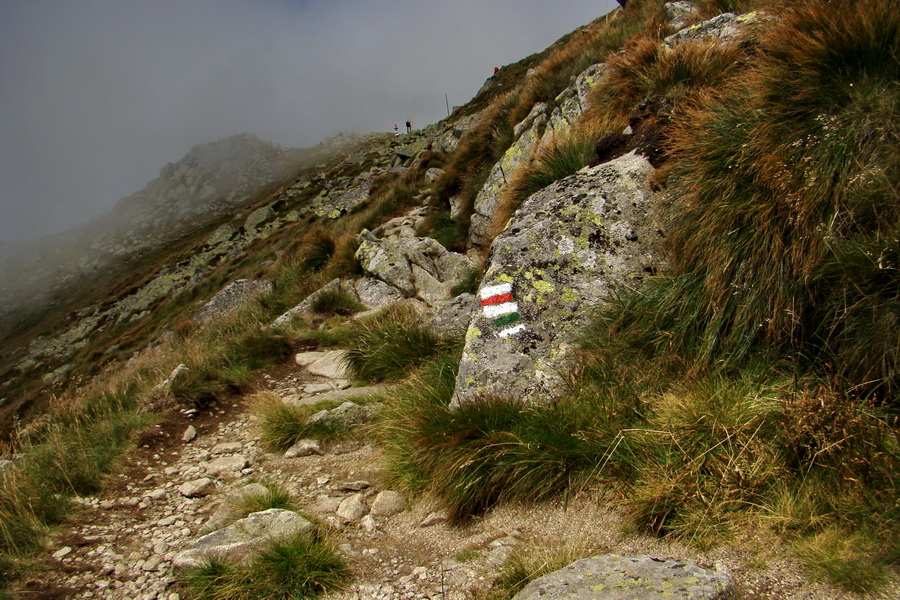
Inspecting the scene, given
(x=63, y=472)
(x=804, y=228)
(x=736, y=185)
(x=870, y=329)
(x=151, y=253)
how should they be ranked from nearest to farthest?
(x=870, y=329), (x=804, y=228), (x=736, y=185), (x=63, y=472), (x=151, y=253)

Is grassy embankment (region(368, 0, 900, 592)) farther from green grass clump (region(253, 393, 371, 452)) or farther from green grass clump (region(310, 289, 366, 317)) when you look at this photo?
green grass clump (region(310, 289, 366, 317))

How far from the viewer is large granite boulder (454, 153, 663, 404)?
3.99m

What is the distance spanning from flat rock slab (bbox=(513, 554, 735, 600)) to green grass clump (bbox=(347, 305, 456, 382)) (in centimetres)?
363

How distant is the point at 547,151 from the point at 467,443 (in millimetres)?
4552

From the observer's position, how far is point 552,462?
3.10 metres

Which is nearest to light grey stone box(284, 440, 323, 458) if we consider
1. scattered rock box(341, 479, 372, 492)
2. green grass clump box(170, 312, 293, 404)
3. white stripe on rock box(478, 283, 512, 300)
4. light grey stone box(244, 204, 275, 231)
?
scattered rock box(341, 479, 372, 492)

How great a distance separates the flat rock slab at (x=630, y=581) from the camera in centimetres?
201

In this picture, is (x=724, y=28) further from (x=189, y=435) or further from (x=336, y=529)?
(x=189, y=435)

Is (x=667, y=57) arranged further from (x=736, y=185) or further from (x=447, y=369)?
(x=447, y=369)

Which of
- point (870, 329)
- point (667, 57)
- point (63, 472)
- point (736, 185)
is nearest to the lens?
point (870, 329)

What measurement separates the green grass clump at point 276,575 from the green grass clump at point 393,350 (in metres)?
3.02

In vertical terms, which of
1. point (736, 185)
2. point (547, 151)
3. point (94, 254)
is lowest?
point (736, 185)

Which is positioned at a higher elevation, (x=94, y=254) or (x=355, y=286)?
(x=94, y=254)

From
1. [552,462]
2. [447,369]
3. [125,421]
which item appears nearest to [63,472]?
[125,421]
